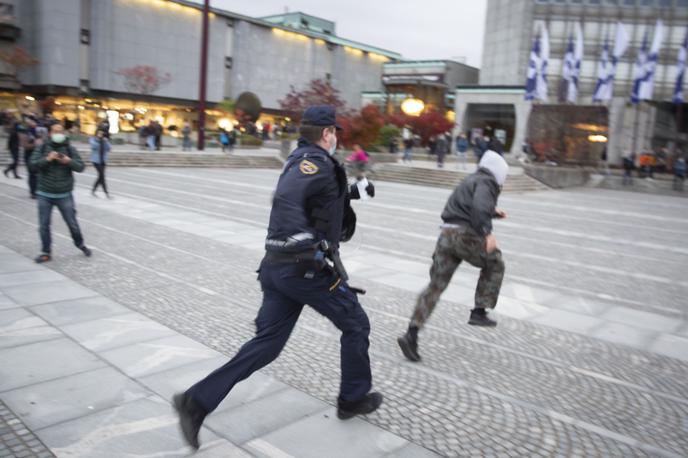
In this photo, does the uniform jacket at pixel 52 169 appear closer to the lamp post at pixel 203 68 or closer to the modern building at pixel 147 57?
the lamp post at pixel 203 68

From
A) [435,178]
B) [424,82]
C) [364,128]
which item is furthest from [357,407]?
[424,82]

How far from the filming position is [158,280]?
23.0 feet

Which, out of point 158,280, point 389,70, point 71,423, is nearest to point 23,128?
point 158,280

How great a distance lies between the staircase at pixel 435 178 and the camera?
25375mm

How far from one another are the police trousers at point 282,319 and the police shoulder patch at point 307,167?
21.7 inches

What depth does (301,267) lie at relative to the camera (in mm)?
3258

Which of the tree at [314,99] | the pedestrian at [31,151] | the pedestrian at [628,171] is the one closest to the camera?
the pedestrian at [31,151]

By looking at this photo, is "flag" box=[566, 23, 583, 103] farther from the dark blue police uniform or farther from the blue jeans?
the dark blue police uniform

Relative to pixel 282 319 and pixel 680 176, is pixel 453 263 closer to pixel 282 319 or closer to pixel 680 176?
pixel 282 319

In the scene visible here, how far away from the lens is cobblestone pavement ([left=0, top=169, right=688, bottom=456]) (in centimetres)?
390

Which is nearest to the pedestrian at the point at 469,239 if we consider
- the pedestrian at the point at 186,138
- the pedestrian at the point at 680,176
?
the pedestrian at the point at 680,176

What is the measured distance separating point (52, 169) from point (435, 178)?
20426mm

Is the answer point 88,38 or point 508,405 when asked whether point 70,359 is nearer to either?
point 508,405

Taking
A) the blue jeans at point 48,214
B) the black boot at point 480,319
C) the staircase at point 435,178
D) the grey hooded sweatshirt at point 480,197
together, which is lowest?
the black boot at point 480,319
